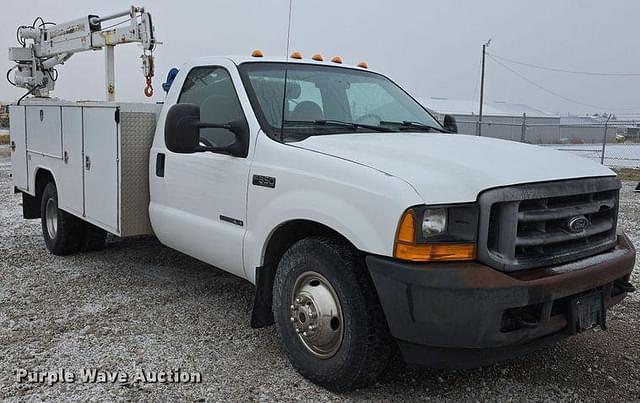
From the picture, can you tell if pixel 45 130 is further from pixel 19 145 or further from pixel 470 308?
pixel 470 308

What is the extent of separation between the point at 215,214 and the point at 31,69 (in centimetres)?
1018

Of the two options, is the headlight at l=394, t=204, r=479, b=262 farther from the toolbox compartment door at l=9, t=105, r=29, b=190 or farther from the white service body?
the toolbox compartment door at l=9, t=105, r=29, b=190

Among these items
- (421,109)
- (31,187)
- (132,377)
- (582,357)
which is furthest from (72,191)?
(582,357)

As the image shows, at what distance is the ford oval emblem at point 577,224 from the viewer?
3.13 meters

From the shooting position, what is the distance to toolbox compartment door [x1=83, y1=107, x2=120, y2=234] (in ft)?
16.4

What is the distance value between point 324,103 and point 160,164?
4.65 ft

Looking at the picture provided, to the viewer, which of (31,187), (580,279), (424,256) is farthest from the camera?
(31,187)

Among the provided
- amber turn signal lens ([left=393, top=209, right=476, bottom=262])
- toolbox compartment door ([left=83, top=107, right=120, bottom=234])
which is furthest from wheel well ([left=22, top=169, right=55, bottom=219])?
amber turn signal lens ([left=393, top=209, right=476, bottom=262])

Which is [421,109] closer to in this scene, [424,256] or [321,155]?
[321,155]

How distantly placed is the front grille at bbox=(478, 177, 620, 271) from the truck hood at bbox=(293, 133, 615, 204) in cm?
7

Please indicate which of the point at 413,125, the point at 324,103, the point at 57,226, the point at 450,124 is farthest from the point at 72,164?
the point at 450,124

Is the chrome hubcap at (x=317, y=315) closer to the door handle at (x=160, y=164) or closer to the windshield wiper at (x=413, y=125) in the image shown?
the windshield wiper at (x=413, y=125)

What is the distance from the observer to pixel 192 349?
398 cm

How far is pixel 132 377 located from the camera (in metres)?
3.57
